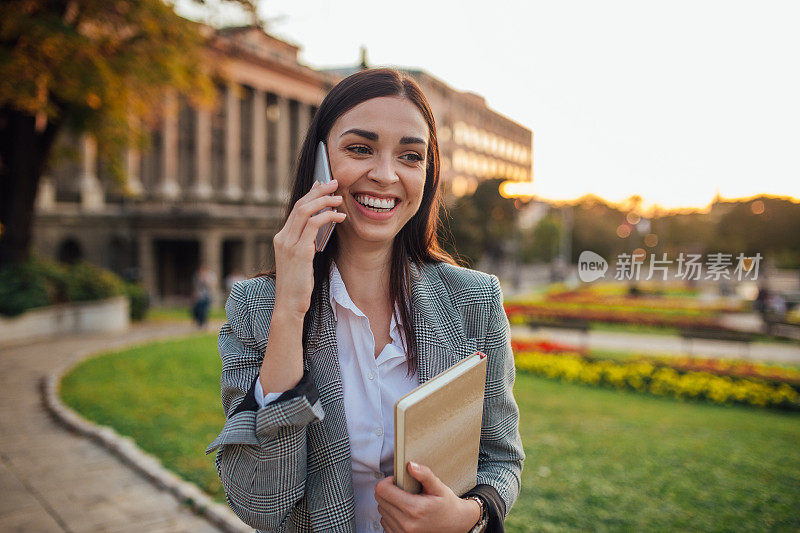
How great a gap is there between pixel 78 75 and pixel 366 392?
1344 cm

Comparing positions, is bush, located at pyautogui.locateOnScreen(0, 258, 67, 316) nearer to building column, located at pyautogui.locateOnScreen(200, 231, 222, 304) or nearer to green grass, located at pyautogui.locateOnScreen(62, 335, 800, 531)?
green grass, located at pyautogui.locateOnScreen(62, 335, 800, 531)

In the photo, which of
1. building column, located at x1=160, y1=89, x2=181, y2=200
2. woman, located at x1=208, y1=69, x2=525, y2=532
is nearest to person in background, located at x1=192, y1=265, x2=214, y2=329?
woman, located at x1=208, y1=69, x2=525, y2=532

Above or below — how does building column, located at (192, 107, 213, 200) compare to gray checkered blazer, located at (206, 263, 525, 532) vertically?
above

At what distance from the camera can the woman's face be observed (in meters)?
1.66

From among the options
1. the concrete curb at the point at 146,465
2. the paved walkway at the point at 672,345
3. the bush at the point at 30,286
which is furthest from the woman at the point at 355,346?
the bush at the point at 30,286

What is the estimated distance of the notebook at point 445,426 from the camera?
1310 mm

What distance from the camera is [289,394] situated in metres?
1.47

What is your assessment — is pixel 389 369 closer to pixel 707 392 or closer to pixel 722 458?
pixel 722 458

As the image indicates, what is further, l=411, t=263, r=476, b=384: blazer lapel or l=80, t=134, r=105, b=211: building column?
l=80, t=134, r=105, b=211: building column

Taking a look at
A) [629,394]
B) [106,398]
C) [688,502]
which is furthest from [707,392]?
[106,398]

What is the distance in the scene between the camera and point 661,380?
10312 mm

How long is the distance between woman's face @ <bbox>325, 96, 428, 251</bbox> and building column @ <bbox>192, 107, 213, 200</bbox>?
121 ft

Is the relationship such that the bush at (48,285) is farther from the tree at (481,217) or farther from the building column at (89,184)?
the building column at (89,184)

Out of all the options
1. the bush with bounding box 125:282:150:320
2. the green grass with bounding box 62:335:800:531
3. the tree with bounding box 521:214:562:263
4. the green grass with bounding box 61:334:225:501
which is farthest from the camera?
the tree with bounding box 521:214:562:263
